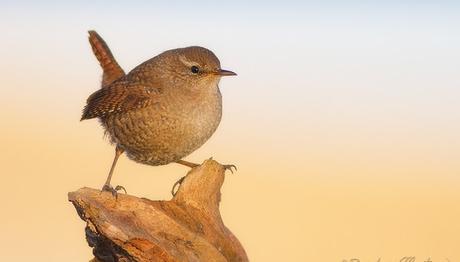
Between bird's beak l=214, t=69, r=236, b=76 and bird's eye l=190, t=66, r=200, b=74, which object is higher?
bird's eye l=190, t=66, r=200, b=74

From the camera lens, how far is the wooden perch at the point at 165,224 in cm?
363

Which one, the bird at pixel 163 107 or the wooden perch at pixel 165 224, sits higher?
the bird at pixel 163 107

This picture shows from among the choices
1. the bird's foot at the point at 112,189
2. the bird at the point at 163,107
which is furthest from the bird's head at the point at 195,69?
the bird's foot at the point at 112,189

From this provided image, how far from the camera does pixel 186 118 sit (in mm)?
5000

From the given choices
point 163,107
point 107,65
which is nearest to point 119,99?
point 163,107

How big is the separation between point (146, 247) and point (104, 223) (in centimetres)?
27

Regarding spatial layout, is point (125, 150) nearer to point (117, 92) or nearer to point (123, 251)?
point (117, 92)

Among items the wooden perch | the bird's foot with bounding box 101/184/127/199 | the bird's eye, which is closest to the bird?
the bird's eye

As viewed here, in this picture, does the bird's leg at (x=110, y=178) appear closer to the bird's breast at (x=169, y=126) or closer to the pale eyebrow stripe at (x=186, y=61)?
the bird's breast at (x=169, y=126)

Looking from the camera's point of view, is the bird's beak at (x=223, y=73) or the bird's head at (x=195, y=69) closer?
the bird's beak at (x=223, y=73)

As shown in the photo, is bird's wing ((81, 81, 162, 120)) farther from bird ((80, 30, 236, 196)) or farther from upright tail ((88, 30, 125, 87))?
upright tail ((88, 30, 125, 87))

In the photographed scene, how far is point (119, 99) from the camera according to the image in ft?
17.5

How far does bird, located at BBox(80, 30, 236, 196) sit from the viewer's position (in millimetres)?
4980

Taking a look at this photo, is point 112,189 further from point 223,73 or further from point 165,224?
point 223,73
